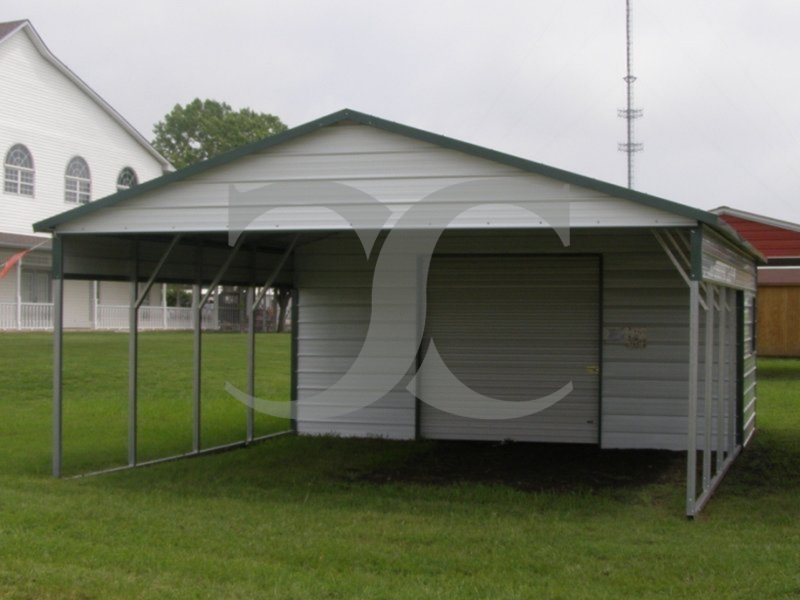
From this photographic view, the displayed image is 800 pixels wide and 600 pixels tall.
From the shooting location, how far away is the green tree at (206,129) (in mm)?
57312

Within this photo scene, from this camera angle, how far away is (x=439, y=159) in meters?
9.03

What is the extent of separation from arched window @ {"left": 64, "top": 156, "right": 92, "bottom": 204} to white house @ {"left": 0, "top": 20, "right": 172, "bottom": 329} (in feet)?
0.10

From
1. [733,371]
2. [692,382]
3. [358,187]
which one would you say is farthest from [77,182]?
[692,382]

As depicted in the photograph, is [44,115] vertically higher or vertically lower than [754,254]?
higher

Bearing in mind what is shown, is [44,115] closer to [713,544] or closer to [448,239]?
[448,239]

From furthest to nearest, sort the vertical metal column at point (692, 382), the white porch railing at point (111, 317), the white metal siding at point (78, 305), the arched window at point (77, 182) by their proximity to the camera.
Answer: the white metal siding at point (78, 305)
the arched window at point (77, 182)
the white porch railing at point (111, 317)
the vertical metal column at point (692, 382)

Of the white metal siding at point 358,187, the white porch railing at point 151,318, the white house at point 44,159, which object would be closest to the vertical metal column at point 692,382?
the white metal siding at point 358,187

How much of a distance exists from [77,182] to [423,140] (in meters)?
26.4

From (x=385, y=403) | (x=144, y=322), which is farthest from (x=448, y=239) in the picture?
(x=144, y=322)

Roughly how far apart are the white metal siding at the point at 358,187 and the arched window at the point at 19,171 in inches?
882

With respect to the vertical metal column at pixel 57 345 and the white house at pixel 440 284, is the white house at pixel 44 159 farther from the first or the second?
the vertical metal column at pixel 57 345

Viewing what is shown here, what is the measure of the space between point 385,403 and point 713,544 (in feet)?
22.4

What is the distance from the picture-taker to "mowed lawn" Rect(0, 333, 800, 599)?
6.46 meters

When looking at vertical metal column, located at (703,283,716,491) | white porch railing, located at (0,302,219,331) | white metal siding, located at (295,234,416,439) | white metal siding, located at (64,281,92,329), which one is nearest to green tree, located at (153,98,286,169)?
white porch railing, located at (0,302,219,331)
